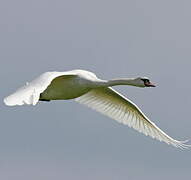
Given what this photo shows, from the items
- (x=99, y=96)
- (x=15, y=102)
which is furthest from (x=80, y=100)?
(x=15, y=102)

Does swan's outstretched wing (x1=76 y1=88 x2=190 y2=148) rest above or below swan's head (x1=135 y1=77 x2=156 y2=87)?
below

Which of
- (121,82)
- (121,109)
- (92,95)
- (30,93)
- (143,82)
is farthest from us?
(121,109)

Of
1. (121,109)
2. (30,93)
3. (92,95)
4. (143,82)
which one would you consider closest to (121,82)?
(143,82)

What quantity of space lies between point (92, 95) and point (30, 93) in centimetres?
1074

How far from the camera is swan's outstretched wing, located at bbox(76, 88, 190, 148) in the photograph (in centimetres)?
4244

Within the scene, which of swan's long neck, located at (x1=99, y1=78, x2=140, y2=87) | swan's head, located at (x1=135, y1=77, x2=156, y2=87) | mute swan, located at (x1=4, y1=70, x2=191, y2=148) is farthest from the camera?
swan's head, located at (x1=135, y1=77, x2=156, y2=87)

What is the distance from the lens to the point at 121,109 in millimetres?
42875

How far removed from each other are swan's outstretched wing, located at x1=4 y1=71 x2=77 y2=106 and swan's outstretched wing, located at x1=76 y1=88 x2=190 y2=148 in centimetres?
665

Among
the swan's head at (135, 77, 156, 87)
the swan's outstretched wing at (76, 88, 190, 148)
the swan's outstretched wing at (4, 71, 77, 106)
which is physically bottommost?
the swan's outstretched wing at (76, 88, 190, 148)

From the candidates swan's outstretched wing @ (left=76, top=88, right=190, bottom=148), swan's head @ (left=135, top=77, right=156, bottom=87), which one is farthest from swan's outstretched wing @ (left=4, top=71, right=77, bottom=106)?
swan's outstretched wing @ (left=76, top=88, right=190, bottom=148)

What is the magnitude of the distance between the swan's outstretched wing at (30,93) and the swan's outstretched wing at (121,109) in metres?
6.65

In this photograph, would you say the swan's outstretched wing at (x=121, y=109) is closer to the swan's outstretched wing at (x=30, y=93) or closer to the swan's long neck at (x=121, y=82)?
the swan's long neck at (x=121, y=82)

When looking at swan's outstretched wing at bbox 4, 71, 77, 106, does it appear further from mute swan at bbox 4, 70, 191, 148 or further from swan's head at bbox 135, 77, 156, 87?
swan's head at bbox 135, 77, 156, 87

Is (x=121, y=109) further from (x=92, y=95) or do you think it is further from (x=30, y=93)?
(x=30, y=93)
